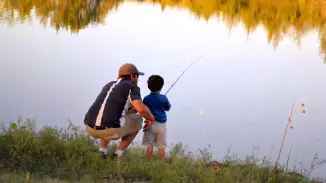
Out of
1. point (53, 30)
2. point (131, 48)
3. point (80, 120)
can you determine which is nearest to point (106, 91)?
point (80, 120)

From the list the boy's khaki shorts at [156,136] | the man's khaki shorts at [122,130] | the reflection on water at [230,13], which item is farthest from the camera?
the reflection on water at [230,13]

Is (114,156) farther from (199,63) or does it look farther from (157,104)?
(199,63)

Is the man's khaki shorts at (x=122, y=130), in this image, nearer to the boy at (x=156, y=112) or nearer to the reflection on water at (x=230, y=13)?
the boy at (x=156, y=112)

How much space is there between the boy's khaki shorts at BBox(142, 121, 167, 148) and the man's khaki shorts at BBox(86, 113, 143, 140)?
0.90 ft

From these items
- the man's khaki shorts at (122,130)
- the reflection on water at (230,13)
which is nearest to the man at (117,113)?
the man's khaki shorts at (122,130)

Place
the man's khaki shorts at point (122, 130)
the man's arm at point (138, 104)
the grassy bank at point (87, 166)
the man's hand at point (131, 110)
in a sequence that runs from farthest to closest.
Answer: the man's hand at point (131, 110)
the man's khaki shorts at point (122, 130)
the man's arm at point (138, 104)
the grassy bank at point (87, 166)

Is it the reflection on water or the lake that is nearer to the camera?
the lake

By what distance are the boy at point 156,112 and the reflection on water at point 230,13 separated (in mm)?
13122

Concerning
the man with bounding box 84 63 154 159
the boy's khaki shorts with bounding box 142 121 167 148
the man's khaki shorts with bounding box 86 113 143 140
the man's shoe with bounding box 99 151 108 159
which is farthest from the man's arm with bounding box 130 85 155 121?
the man's shoe with bounding box 99 151 108 159

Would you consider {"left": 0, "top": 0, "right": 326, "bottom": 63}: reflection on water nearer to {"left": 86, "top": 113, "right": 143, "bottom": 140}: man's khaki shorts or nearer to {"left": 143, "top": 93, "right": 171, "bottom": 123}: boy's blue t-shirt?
{"left": 143, "top": 93, "right": 171, "bottom": 123}: boy's blue t-shirt

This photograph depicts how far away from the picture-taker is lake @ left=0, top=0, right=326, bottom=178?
9.85 meters

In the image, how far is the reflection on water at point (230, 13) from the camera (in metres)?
23.3

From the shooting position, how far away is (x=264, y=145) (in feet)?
31.2

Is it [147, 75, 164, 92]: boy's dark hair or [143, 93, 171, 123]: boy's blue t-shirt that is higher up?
[147, 75, 164, 92]: boy's dark hair
